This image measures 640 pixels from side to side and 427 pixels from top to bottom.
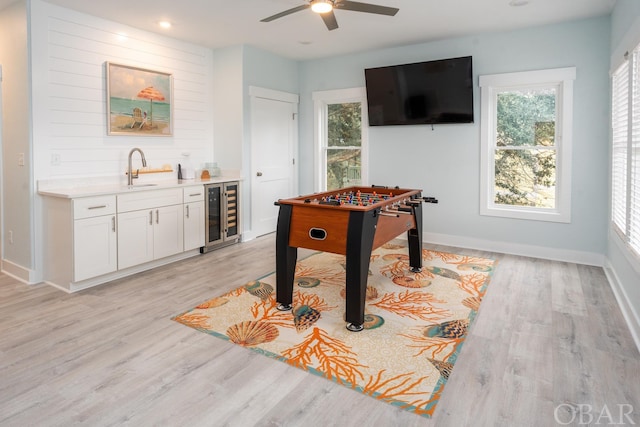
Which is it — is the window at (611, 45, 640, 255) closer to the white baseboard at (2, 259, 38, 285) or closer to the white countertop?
the white countertop

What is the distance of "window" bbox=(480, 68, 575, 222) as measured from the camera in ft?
14.5

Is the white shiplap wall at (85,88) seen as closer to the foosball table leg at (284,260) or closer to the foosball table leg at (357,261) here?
the foosball table leg at (284,260)

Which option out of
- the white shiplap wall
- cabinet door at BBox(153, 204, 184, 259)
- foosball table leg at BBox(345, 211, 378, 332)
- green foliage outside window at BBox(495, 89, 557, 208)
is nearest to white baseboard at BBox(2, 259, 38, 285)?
the white shiplap wall

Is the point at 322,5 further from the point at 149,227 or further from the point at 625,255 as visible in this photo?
the point at 625,255

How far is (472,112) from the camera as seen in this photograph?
477 cm

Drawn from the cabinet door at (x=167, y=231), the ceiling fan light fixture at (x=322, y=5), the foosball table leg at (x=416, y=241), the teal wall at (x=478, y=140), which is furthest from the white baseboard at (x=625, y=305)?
the cabinet door at (x=167, y=231)

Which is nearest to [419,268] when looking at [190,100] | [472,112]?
[472,112]

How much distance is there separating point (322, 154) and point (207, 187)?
2078mm

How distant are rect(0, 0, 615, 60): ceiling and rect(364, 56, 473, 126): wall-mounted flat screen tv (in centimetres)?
36

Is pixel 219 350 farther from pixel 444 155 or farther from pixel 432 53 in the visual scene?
pixel 432 53

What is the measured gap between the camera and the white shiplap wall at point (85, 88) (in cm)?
367

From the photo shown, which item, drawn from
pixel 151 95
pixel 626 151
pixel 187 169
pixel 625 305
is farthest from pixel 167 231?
pixel 626 151

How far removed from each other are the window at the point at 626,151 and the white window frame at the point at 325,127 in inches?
A: 112

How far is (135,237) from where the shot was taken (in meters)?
3.95
